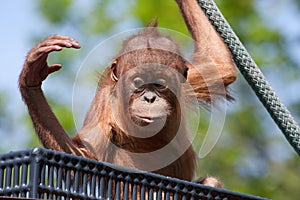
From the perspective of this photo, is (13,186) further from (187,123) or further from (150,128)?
(187,123)

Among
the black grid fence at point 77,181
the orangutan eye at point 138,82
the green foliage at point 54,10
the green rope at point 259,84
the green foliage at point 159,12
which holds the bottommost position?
the black grid fence at point 77,181

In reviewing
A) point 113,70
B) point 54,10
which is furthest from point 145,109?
point 54,10

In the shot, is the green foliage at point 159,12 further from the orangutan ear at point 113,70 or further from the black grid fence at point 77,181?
the black grid fence at point 77,181

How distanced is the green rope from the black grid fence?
987 millimetres

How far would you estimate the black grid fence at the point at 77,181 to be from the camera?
11.5ft

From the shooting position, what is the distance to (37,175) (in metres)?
3.47

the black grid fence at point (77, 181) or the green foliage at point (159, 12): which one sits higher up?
the green foliage at point (159, 12)

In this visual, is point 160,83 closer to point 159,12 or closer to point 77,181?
point 77,181

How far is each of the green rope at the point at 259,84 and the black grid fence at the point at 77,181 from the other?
3.24 ft

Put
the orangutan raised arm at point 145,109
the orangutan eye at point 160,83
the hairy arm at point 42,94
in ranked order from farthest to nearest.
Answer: the orangutan eye at point 160,83 → the orangutan raised arm at point 145,109 → the hairy arm at point 42,94

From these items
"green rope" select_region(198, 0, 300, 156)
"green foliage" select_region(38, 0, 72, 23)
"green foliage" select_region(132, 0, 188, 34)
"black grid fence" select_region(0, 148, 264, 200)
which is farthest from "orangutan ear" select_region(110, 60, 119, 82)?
"green foliage" select_region(38, 0, 72, 23)

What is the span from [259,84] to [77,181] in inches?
58.5

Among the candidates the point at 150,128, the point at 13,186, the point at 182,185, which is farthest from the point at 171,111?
the point at 13,186

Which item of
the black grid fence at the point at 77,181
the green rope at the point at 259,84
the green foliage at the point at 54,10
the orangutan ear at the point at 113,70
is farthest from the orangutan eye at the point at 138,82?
the green foliage at the point at 54,10
